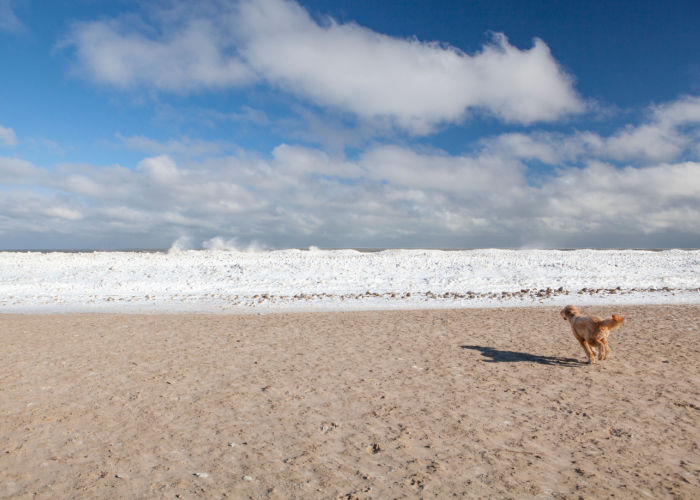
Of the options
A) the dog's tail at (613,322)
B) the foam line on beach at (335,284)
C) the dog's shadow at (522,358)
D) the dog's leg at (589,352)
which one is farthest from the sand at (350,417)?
the foam line on beach at (335,284)

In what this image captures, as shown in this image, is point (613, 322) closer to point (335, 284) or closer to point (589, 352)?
point (589, 352)

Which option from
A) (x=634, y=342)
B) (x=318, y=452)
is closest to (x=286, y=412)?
(x=318, y=452)

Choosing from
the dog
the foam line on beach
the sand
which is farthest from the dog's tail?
the foam line on beach

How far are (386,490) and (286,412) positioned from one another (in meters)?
Result: 2.32

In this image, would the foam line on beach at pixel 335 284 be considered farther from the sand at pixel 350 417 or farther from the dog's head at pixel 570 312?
the dog's head at pixel 570 312

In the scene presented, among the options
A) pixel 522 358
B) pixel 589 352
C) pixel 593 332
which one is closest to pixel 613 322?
pixel 593 332

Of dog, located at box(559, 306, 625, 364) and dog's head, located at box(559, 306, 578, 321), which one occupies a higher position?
dog's head, located at box(559, 306, 578, 321)

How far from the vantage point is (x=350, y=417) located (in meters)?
6.03

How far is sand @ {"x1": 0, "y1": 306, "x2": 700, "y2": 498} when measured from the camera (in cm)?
439

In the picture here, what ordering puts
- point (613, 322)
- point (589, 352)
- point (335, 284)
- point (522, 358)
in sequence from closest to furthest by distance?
1. point (613, 322)
2. point (589, 352)
3. point (522, 358)
4. point (335, 284)

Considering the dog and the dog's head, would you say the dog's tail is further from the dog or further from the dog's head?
the dog's head

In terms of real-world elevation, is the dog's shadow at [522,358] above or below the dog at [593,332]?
below

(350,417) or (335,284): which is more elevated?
(335,284)

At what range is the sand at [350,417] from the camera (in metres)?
4.39
